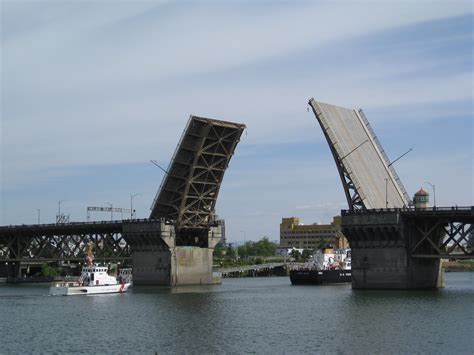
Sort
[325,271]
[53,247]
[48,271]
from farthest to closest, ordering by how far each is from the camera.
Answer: [48,271]
[53,247]
[325,271]

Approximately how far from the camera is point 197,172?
8162 cm

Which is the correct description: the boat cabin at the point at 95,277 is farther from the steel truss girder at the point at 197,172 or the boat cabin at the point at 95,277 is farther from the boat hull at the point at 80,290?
the steel truss girder at the point at 197,172

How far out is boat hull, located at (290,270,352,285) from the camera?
95375 mm

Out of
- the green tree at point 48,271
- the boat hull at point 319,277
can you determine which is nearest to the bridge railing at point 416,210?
the boat hull at point 319,277

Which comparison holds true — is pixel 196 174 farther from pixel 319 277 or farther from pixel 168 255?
pixel 319 277

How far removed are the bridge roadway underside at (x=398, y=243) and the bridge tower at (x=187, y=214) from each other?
46.0 feet

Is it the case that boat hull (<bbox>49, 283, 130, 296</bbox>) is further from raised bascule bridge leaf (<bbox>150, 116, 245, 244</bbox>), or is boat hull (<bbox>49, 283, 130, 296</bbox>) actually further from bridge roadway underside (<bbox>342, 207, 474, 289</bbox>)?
bridge roadway underside (<bbox>342, 207, 474, 289</bbox>)

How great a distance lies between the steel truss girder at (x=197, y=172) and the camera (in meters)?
77.2

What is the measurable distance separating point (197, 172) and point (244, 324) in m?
34.7

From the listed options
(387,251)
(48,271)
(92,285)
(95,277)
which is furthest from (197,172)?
(48,271)

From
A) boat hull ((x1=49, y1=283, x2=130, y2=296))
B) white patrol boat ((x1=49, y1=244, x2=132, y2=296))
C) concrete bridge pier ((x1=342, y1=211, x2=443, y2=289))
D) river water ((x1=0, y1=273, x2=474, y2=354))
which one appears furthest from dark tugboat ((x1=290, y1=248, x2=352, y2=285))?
boat hull ((x1=49, y1=283, x2=130, y2=296))

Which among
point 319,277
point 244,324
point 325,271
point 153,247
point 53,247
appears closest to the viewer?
point 244,324

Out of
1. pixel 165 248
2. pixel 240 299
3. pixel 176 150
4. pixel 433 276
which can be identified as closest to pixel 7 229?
pixel 165 248

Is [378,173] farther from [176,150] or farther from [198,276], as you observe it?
[198,276]
